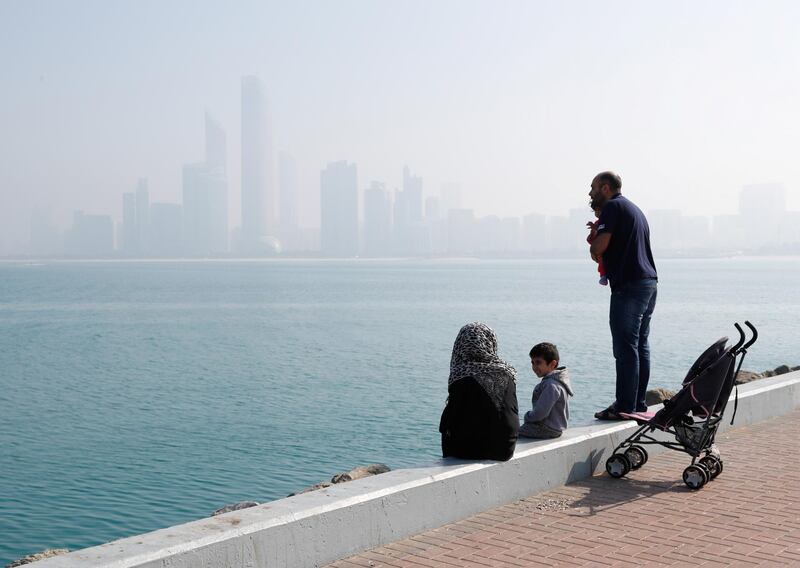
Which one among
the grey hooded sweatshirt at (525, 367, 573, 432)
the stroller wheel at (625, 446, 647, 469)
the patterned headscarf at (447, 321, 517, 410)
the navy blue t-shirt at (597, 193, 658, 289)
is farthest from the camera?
the navy blue t-shirt at (597, 193, 658, 289)

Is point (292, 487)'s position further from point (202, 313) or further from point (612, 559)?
point (202, 313)

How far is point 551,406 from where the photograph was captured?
665cm

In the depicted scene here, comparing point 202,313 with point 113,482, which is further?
point 202,313

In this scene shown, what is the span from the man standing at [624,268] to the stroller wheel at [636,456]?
41cm

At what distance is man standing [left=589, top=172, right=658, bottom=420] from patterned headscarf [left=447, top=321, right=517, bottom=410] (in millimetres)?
1519

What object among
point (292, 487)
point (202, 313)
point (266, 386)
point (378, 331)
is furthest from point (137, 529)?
point (202, 313)

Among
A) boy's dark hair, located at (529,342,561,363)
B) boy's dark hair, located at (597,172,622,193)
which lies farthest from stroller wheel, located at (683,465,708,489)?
boy's dark hair, located at (597,172,622,193)

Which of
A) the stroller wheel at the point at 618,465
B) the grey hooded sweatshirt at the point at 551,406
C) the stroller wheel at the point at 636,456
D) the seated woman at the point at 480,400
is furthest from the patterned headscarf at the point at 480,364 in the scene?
the stroller wheel at the point at 636,456

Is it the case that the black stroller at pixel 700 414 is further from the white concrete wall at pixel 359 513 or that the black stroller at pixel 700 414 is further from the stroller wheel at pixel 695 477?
the white concrete wall at pixel 359 513

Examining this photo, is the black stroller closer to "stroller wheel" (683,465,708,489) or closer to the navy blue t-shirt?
"stroller wheel" (683,465,708,489)

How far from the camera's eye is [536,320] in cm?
6331

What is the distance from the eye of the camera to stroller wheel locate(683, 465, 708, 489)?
648cm

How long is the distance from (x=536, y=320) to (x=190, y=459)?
46048 mm

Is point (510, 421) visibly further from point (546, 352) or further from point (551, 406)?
point (546, 352)
